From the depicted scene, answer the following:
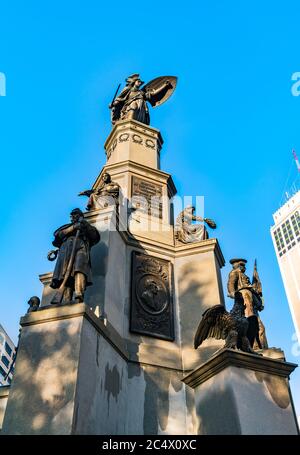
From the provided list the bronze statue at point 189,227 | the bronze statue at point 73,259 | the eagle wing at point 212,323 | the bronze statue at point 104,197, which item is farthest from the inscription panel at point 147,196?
the eagle wing at point 212,323

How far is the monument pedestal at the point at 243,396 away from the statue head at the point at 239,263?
339 centimetres

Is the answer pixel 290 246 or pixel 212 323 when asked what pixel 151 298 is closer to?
pixel 212 323

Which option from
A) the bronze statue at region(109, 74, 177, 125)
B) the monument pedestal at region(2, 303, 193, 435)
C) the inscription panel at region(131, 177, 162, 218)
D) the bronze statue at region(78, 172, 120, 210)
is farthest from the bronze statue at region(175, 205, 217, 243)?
the bronze statue at region(109, 74, 177, 125)

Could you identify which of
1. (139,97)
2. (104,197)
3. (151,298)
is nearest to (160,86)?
(139,97)

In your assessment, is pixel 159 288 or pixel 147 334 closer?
pixel 147 334

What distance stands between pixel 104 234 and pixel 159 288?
2122 mm

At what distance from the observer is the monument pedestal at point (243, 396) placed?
744 cm

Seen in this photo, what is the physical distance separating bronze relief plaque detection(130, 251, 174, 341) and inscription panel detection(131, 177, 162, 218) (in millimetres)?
2456

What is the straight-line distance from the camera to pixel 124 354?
961cm

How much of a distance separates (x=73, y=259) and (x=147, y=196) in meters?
6.36

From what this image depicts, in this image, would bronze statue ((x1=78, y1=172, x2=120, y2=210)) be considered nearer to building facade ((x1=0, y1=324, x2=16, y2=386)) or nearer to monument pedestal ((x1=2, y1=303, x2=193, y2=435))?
monument pedestal ((x1=2, y1=303, x2=193, y2=435))
